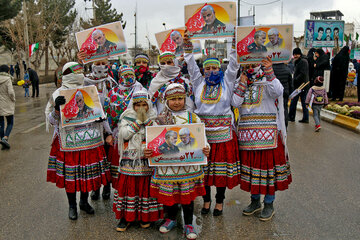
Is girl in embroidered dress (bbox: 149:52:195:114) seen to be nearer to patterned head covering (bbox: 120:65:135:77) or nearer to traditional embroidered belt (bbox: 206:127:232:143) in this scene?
patterned head covering (bbox: 120:65:135:77)

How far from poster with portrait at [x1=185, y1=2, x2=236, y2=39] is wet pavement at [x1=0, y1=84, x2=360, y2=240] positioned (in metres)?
2.25

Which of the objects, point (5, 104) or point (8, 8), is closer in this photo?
point (5, 104)

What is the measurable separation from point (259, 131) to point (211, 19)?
1454 mm

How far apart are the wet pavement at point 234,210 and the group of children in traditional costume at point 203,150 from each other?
178 mm

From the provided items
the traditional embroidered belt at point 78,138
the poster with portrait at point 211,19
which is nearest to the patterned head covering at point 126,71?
the traditional embroidered belt at point 78,138

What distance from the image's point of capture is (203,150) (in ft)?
11.5

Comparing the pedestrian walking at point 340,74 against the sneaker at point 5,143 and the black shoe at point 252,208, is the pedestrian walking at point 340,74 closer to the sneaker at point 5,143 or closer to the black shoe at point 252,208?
the black shoe at point 252,208

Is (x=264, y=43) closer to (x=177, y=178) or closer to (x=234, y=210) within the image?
(x=177, y=178)

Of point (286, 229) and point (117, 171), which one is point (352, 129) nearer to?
point (286, 229)

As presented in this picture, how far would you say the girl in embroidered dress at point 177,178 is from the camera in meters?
3.58

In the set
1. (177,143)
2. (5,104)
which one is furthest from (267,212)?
(5,104)

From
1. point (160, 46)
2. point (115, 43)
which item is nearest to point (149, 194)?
point (115, 43)

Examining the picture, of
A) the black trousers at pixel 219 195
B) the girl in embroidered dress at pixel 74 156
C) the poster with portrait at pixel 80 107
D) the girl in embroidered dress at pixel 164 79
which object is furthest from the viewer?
the girl in embroidered dress at pixel 164 79

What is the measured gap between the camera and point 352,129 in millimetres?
9586
